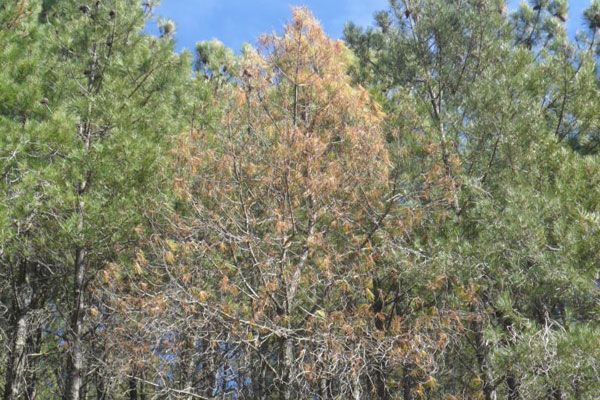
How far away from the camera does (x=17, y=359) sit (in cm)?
722

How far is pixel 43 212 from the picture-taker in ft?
19.7

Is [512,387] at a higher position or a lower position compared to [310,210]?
lower

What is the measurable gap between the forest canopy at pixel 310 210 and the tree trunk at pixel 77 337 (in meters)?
0.03

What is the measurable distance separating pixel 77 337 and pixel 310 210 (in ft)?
9.01

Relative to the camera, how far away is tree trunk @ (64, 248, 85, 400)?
635cm

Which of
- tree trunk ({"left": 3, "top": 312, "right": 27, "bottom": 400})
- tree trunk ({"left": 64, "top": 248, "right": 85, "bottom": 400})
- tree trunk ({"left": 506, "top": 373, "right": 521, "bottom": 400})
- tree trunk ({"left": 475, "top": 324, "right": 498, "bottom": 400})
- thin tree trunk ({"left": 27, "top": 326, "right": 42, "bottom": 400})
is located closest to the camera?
tree trunk ({"left": 506, "top": 373, "right": 521, "bottom": 400})

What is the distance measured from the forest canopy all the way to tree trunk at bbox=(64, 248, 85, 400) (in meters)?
0.03

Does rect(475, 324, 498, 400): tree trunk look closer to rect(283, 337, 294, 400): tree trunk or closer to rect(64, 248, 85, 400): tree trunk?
rect(283, 337, 294, 400): tree trunk

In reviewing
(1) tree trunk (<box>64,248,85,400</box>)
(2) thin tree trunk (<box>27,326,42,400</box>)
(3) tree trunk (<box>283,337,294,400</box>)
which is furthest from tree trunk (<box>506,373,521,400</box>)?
(2) thin tree trunk (<box>27,326,42,400</box>)

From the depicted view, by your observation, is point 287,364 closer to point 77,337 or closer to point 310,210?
point 310,210

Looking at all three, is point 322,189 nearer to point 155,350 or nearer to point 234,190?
point 234,190

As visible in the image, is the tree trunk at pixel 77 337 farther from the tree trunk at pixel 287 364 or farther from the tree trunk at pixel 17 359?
the tree trunk at pixel 287 364

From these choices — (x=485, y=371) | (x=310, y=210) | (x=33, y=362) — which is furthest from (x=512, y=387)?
(x=33, y=362)

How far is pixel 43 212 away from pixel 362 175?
3185mm
